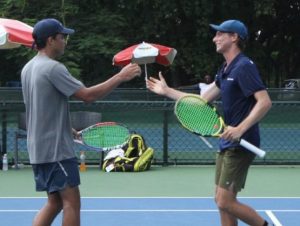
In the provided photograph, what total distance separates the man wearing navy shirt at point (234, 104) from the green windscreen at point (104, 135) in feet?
5.01

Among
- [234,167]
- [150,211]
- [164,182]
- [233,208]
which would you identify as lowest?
[164,182]

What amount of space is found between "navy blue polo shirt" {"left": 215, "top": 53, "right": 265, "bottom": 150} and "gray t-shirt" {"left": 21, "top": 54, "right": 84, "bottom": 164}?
1.10 metres

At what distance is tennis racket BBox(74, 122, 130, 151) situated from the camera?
6654 mm

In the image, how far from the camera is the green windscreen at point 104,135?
263 inches

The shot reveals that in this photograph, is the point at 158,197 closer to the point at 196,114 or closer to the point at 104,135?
the point at 104,135

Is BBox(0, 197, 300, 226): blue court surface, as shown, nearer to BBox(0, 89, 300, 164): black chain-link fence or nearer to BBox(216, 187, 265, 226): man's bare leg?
BBox(216, 187, 265, 226): man's bare leg

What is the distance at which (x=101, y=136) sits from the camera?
22.7 feet

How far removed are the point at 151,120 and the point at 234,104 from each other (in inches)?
270

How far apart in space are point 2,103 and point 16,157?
101 cm

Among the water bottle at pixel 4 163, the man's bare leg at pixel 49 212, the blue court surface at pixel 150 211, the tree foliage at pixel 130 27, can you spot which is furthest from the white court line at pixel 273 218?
the tree foliage at pixel 130 27

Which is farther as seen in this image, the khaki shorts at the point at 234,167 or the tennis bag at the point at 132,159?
the tennis bag at the point at 132,159

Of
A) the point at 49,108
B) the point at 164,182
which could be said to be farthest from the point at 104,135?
the point at 164,182

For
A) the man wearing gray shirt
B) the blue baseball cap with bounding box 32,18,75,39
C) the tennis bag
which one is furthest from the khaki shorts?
the tennis bag

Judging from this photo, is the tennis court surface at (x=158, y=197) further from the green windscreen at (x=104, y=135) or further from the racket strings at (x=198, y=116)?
the racket strings at (x=198, y=116)
